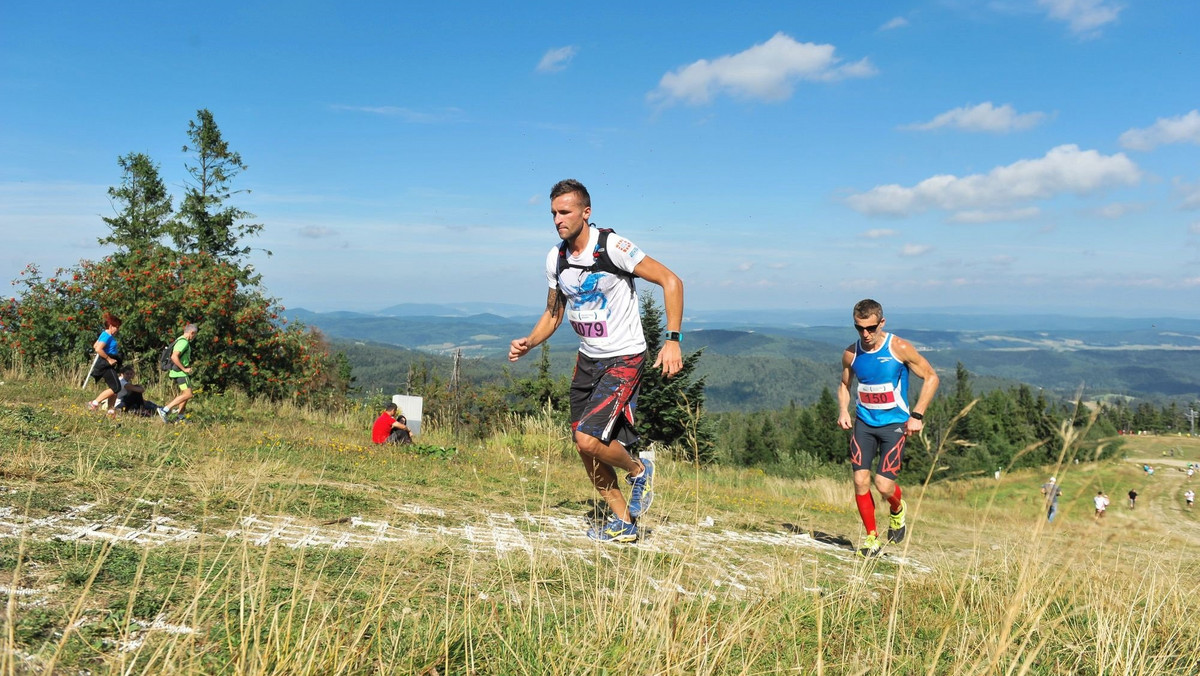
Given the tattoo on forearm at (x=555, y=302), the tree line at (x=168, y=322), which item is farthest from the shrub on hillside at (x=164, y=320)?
the tattoo on forearm at (x=555, y=302)

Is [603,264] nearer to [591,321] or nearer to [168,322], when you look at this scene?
[591,321]

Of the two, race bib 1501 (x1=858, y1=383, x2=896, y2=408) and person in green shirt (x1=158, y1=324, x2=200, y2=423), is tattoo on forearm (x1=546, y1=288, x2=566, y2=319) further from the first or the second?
person in green shirt (x1=158, y1=324, x2=200, y2=423)

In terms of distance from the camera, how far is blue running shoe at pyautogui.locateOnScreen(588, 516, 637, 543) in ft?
14.2

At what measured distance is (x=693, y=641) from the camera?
2309 mm

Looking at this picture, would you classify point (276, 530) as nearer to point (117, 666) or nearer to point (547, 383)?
point (117, 666)

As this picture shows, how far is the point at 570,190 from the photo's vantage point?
4.38 meters

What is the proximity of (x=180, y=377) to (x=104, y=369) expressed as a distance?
115 cm

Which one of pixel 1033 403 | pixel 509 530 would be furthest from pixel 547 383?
pixel 1033 403

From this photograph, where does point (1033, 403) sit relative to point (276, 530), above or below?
below

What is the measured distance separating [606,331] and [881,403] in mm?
2697

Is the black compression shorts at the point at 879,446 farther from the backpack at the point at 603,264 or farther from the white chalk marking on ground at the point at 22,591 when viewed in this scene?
the white chalk marking on ground at the point at 22,591

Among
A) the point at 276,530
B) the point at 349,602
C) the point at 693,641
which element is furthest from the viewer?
the point at 276,530

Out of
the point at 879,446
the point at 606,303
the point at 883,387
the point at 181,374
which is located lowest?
the point at 879,446

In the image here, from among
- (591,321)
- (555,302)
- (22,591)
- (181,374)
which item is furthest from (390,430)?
(22,591)
